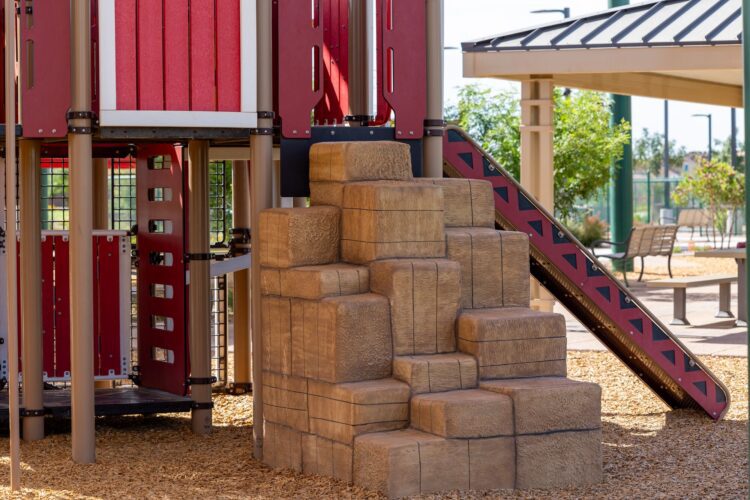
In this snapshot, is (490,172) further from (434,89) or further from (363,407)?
(363,407)

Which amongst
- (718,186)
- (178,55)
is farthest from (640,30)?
(718,186)

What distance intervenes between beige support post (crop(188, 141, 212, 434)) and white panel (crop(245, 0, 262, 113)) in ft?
3.68

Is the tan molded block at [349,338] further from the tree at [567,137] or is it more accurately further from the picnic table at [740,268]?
the tree at [567,137]

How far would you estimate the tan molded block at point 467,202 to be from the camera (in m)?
7.16

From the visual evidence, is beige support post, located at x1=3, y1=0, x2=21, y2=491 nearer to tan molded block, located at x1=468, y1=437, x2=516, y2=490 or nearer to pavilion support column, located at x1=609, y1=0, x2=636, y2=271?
tan molded block, located at x1=468, y1=437, x2=516, y2=490

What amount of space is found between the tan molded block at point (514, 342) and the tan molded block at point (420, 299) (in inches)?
3.9

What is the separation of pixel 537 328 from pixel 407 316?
670mm

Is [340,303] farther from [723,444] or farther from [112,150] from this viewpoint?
[112,150]

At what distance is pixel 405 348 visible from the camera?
658 cm

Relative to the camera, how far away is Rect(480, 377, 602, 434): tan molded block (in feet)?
20.9

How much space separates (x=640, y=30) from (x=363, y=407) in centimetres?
732

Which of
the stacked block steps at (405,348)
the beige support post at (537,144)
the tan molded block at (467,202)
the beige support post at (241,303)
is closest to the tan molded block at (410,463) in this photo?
the stacked block steps at (405,348)

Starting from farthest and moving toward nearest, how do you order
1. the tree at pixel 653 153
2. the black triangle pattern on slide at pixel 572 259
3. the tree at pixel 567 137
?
the tree at pixel 653 153, the tree at pixel 567 137, the black triangle pattern on slide at pixel 572 259

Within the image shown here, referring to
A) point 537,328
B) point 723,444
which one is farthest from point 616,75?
point 537,328
